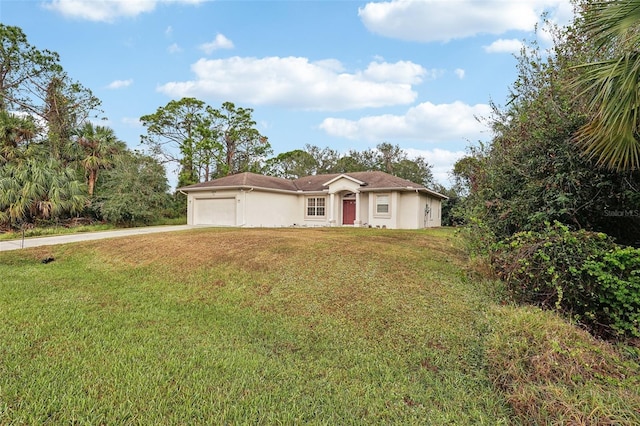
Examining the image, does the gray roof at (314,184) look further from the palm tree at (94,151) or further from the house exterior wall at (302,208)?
the palm tree at (94,151)

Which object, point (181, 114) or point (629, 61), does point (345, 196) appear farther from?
point (181, 114)

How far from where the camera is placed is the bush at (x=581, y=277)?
388 cm

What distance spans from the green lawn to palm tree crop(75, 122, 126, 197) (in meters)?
16.2

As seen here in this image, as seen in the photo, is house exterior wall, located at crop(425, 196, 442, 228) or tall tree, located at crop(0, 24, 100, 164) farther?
tall tree, located at crop(0, 24, 100, 164)

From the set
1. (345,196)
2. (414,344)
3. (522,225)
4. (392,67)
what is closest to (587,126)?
(522,225)

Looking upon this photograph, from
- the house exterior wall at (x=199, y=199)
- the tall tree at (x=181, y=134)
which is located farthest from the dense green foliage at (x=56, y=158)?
the tall tree at (x=181, y=134)

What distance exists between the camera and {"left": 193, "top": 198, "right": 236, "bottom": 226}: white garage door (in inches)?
801

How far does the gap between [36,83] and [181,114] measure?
424 inches

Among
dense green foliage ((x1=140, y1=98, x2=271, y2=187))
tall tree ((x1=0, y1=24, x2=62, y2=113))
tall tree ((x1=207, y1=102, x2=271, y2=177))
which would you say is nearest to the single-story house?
dense green foliage ((x1=140, y1=98, x2=271, y2=187))

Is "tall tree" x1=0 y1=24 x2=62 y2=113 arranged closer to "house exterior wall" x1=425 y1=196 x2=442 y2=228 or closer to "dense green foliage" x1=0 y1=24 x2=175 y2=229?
"dense green foliage" x1=0 y1=24 x2=175 y2=229

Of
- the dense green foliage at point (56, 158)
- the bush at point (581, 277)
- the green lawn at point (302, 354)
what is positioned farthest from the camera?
the dense green foliage at point (56, 158)

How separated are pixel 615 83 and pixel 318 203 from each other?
18.9m

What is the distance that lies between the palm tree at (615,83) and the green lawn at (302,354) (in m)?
2.66

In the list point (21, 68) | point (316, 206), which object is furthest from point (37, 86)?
point (316, 206)
